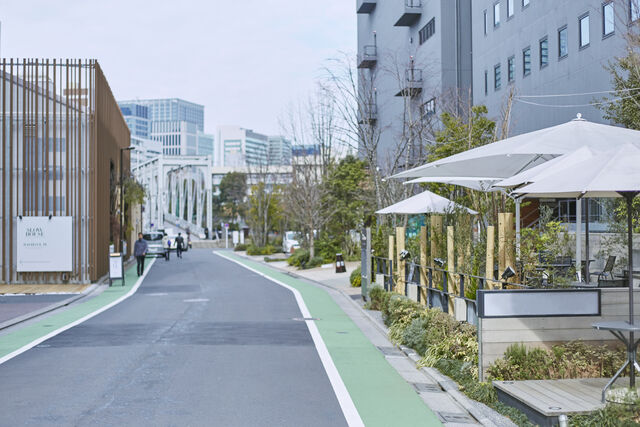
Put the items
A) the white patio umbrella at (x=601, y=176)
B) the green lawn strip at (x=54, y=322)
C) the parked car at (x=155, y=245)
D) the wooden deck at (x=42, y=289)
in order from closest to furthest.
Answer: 1. the white patio umbrella at (x=601, y=176)
2. the green lawn strip at (x=54, y=322)
3. the wooden deck at (x=42, y=289)
4. the parked car at (x=155, y=245)

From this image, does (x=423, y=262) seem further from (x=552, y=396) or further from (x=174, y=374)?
(x=552, y=396)

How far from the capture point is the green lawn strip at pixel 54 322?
13.3 meters

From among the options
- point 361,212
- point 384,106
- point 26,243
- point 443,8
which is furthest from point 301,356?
point 384,106

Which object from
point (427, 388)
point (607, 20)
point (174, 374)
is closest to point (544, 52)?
point (607, 20)

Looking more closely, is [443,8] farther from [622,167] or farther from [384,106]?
[622,167]

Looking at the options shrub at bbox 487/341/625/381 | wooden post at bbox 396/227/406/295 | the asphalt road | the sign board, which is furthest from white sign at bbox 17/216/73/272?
shrub at bbox 487/341/625/381

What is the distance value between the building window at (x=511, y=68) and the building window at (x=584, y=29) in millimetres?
5959

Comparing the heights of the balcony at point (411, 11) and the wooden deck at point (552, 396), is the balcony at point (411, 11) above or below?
above

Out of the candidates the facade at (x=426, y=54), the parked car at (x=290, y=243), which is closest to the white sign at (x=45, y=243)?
the facade at (x=426, y=54)

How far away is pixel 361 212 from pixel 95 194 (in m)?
15.6

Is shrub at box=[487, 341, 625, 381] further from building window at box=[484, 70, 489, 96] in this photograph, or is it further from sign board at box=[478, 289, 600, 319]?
building window at box=[484, 70, 489, 96]

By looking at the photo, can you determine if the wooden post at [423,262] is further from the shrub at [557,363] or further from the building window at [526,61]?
the building window at [526,61]

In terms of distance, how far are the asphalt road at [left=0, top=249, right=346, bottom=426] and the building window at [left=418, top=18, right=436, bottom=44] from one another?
28.7 metres

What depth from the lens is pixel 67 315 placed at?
1812 cm
